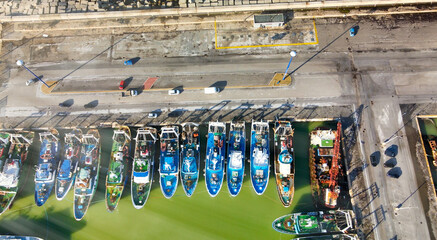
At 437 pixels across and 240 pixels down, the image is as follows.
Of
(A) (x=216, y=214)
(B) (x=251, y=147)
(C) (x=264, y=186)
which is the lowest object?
(A) (x=216, y=214)

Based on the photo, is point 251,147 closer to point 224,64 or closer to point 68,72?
Answer: point 224,64

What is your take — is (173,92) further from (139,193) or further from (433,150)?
(433,150)

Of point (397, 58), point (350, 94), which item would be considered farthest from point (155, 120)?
point (397, 58)

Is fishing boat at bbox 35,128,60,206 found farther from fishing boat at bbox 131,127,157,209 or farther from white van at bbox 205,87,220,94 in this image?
white van at bbox 205,87,220,94

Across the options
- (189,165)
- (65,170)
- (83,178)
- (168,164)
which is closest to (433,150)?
(189,165)

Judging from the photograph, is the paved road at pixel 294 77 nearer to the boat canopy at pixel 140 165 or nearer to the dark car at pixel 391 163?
the dark car at pixel 391 163

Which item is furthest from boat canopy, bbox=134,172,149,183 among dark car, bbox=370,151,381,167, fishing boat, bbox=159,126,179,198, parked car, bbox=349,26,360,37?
parked car, bbox=349,26,360,37
